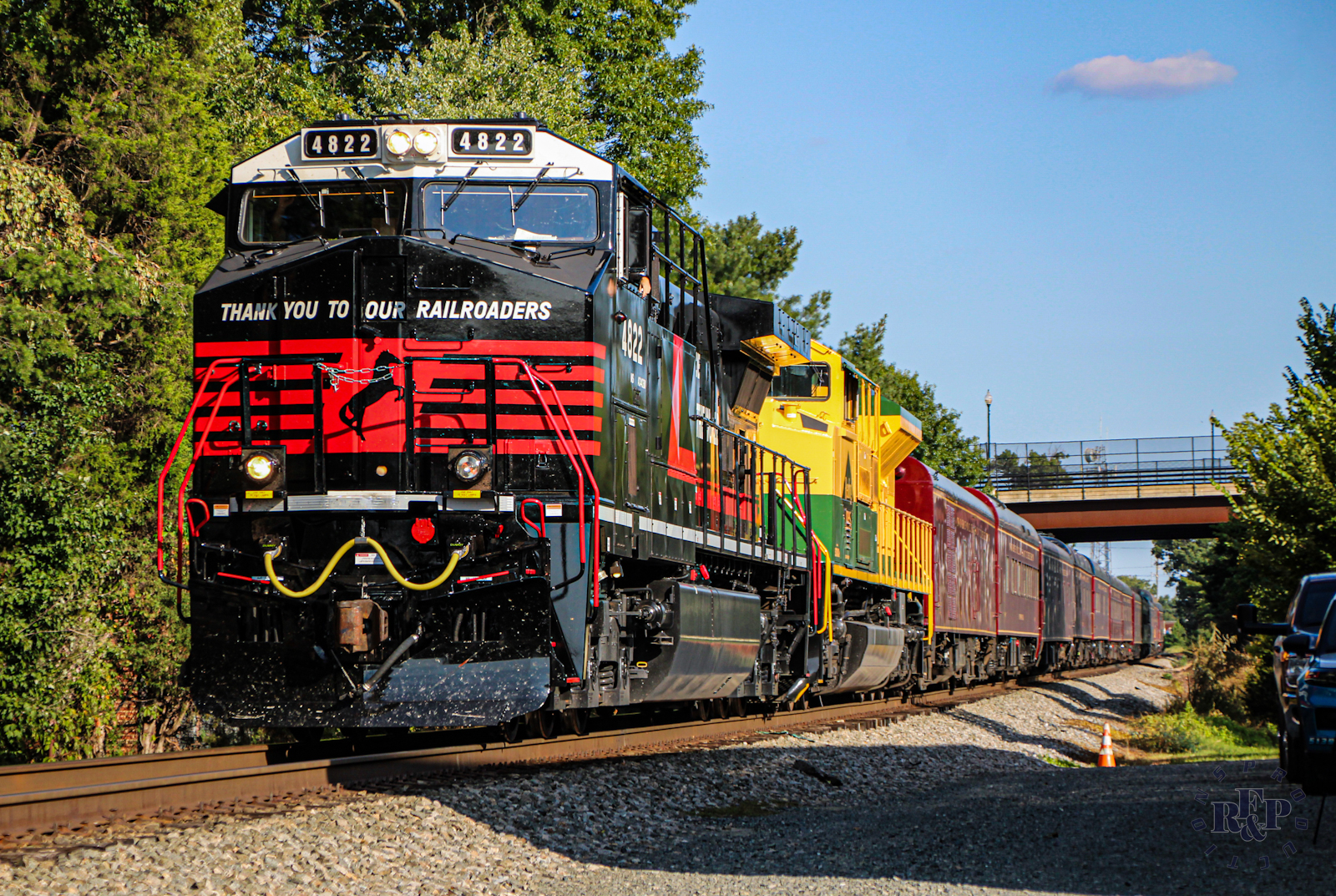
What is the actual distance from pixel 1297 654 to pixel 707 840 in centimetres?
457

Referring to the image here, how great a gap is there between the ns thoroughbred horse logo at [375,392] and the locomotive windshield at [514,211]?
3.45 feet

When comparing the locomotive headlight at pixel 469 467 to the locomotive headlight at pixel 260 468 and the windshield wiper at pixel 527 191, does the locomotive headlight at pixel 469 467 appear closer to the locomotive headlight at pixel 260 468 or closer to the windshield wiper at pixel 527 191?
the locomotive headlight at pixel 260 468

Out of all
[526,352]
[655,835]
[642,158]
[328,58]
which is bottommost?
[655,835]

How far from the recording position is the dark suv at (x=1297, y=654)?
28.7 feet

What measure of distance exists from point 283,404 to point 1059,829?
5.64m

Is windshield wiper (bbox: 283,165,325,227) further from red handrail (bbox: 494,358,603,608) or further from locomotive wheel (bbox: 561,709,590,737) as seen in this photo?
locomotive wheel (bbox: 561,709,590,737)

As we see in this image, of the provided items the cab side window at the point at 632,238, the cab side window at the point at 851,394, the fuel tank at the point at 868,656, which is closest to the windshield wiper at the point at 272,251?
the cab side window at the point at 632,238

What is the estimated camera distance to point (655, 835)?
8.52 meters

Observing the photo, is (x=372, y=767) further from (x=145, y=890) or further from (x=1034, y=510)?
(x=1034, y=510)

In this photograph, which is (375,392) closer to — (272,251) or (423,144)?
(272,251)

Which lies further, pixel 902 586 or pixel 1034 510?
pixel 1034 510

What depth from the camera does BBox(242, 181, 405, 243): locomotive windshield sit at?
9.07 metres

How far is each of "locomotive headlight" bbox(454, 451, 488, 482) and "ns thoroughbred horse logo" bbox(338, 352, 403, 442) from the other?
627 millimetres

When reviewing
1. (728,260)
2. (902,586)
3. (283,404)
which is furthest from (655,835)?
(728,260)
